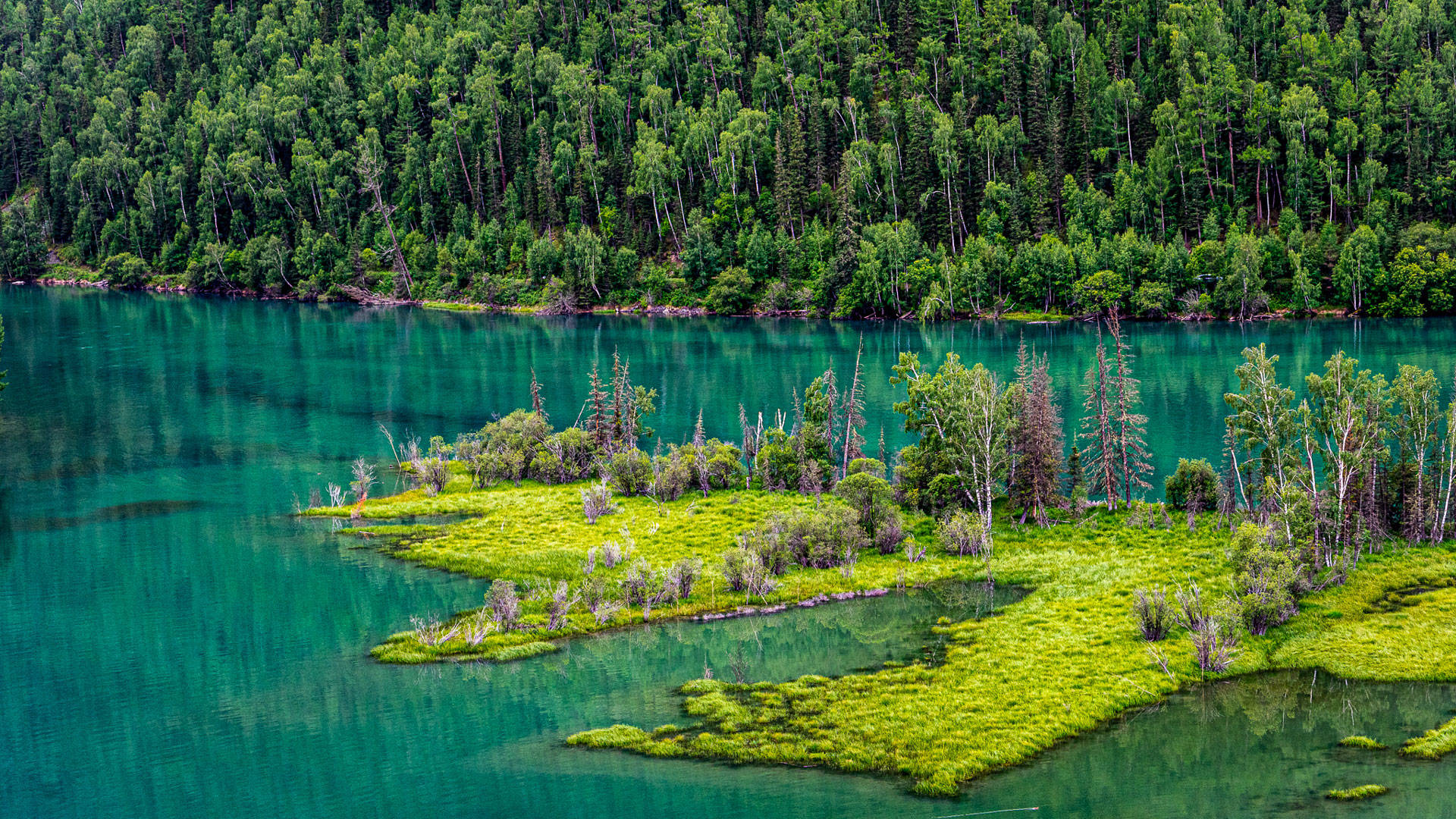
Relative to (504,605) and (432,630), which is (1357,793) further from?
(432,630)

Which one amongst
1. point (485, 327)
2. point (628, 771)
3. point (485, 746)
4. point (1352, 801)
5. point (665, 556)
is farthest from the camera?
point (485, 327)

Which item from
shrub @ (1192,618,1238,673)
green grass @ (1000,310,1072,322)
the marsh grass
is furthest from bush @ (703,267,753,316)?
shrub @ (1192,618,1238,673)

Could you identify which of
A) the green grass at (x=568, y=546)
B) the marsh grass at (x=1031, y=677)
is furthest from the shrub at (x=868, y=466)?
the marsh grass at (x=1031, y=677)

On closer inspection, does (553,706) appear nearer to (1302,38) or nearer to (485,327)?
(485,327)

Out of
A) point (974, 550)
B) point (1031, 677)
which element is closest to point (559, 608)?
point (1031, 677)

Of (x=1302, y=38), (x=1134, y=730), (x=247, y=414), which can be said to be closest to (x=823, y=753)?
(x=1134, y=730)

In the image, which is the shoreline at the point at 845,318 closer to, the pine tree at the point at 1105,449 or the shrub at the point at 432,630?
the pine tree at the point at 1105,449

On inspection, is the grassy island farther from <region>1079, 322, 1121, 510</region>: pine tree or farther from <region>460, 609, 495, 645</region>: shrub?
<region>1079, 322, 1121, 510</region>: pine tree
